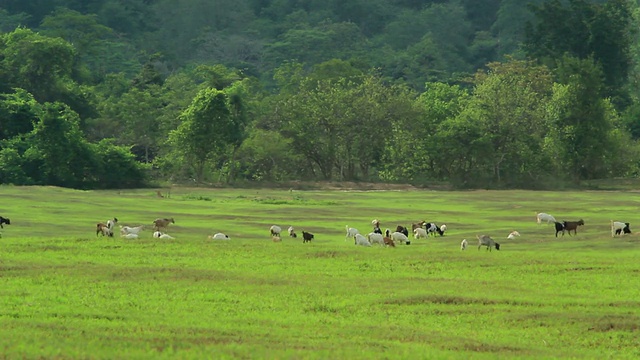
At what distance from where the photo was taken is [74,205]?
5700 cm

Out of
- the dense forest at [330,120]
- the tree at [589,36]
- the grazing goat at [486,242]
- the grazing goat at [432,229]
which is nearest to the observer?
the grazing goat at [486,242]

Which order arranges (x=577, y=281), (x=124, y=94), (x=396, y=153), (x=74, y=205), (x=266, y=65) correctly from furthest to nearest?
(x=266, y=65)
(x=124, y=94)
(x=396, y=153)
(x=74, y=205)
(x=577, y=281)

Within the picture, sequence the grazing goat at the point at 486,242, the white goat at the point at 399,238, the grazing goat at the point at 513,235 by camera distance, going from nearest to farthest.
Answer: the grazing goat at the point at 486,242 < the white goat at the point at 399,238 < the grazing goat at the point at 513,235

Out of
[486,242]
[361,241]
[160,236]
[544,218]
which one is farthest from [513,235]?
[160,236]

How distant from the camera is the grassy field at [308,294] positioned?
20.7m

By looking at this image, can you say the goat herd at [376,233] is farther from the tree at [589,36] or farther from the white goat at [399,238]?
the tree at [589,36]

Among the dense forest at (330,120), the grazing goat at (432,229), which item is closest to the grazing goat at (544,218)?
the grazing goat at (432,229)

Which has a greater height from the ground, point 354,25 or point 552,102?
point 354,25

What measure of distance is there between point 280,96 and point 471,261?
222ft

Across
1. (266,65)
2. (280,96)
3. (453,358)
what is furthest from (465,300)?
(266,65)

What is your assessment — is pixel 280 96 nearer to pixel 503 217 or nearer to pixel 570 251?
pixel 503 217

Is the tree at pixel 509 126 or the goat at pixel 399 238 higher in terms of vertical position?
the tree at pixel 509 126

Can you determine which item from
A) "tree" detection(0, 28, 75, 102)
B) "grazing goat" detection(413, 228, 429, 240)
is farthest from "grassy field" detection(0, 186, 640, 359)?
"tree" detection(0, 28, 75, 102)

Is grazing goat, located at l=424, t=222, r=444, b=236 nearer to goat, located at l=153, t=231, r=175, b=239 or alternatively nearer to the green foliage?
goat, located at l=153, t=231, r=175, b=239
